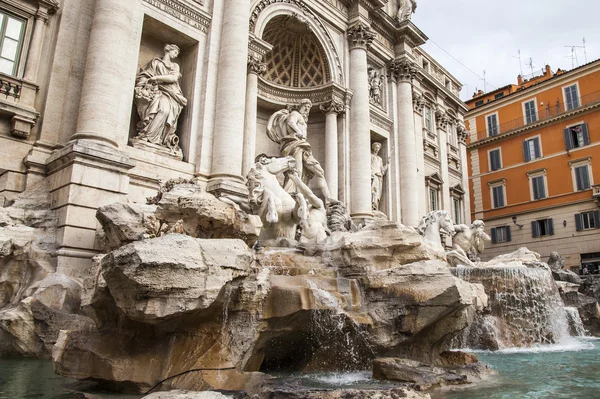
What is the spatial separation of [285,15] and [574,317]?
12.2m

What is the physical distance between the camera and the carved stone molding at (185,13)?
37.2 feet

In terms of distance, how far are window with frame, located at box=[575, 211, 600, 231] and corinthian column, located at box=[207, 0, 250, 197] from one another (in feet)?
69.3

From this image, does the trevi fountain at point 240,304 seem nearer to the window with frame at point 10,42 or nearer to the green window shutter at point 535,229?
the window with frame at point 10,42

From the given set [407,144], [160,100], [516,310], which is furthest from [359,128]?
[516,310]

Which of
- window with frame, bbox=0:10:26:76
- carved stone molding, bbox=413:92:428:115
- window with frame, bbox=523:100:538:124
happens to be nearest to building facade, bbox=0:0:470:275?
window with frame, bbox=0:10:26:76

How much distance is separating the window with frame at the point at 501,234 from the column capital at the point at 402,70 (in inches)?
525

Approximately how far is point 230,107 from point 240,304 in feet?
24.6

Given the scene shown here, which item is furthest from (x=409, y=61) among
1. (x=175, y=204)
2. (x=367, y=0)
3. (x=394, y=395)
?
(x=394, y=395)

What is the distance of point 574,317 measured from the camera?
1181cm

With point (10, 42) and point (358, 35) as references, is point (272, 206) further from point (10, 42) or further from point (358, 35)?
point (358, 35)

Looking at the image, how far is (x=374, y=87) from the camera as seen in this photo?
1881 centimetres

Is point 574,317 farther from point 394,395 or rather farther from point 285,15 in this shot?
point 285,15

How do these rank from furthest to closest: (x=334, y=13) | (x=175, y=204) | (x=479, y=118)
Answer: (x=479, y=118)
(x=334, y=13)
(x=175, y=204)

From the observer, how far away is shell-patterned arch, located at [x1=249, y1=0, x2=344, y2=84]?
1397 cm
